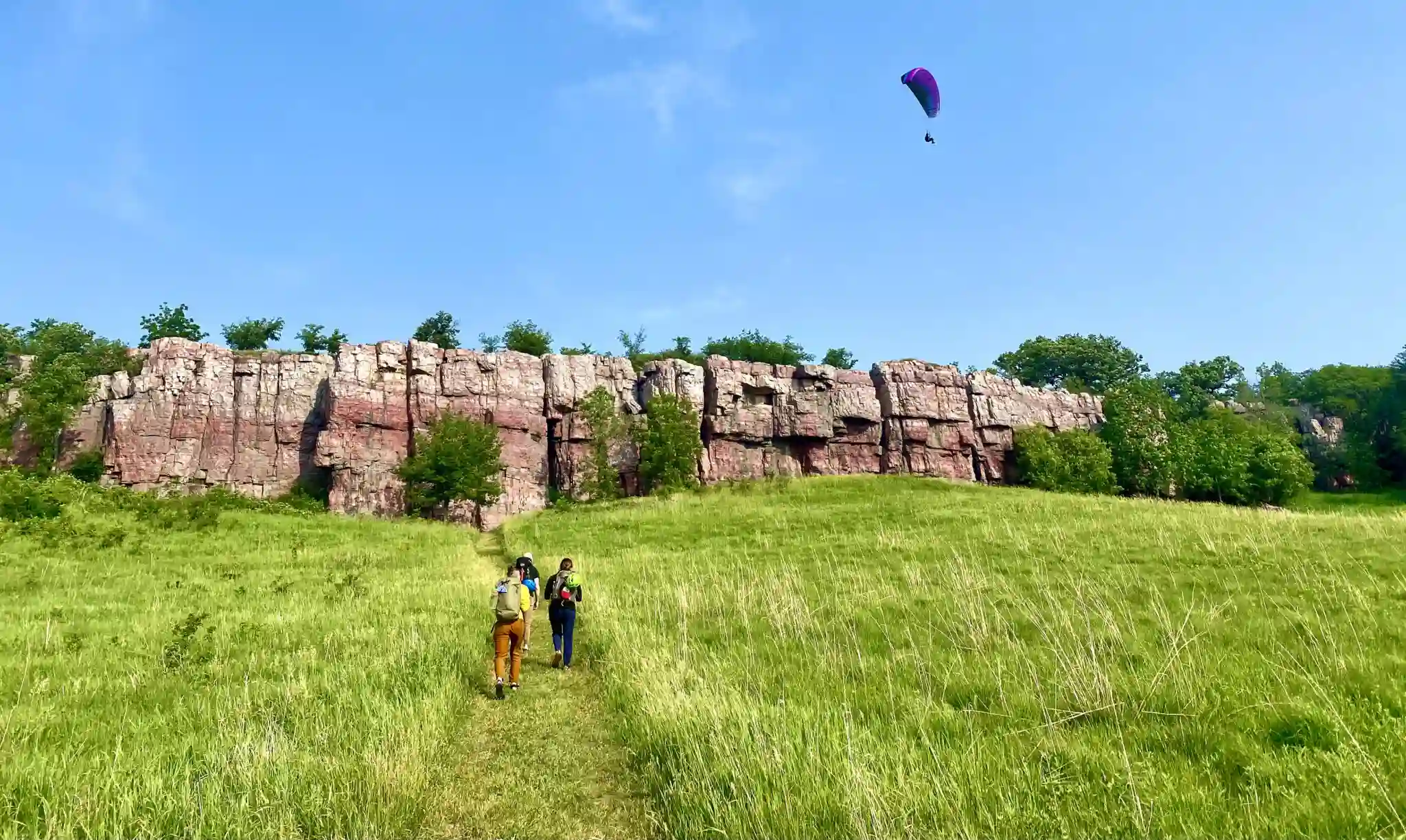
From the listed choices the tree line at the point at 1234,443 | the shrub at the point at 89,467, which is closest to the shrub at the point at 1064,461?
the tree line at the point at 1234,443

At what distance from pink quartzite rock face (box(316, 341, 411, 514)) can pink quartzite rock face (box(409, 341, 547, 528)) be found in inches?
56.2

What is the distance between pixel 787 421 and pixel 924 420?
1231cm

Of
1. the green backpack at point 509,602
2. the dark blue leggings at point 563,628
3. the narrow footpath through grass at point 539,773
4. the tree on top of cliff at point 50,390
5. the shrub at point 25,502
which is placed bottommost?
the narrow footpath through grass at point 539,773

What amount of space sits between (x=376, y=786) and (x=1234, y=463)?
225 feet

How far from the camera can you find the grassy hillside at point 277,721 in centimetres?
525

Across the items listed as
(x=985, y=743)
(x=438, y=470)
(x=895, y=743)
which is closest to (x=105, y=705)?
(x=895, y=743)

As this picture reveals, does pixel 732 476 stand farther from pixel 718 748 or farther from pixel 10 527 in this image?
pixel 718 748

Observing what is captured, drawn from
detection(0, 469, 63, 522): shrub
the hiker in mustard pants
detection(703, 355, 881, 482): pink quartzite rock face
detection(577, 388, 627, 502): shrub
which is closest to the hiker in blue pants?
the hiker in mustard pants

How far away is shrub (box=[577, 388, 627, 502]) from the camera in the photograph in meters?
47.7

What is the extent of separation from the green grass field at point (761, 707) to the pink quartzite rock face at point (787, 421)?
38733 mm

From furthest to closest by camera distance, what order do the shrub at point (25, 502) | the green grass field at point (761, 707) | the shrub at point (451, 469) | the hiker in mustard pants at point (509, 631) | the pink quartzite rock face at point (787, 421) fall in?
1. the pink quartzite rock face at point (787, 421)
2. the shrub at point (451, 469)
3. the shrub at point (25, 502)
4. the hiker in mustard pants at point (509, 631)
5. the green grass field at point (761, 707)

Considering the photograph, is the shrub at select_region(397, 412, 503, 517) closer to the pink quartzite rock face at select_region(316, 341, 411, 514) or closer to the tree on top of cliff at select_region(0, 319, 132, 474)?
the pink quartzite rock face at select_region(316, 341, 411, 514)

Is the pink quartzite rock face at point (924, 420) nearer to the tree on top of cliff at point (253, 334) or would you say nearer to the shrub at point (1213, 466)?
the shrub at point (1213, 466)

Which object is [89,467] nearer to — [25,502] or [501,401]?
[25,502]
